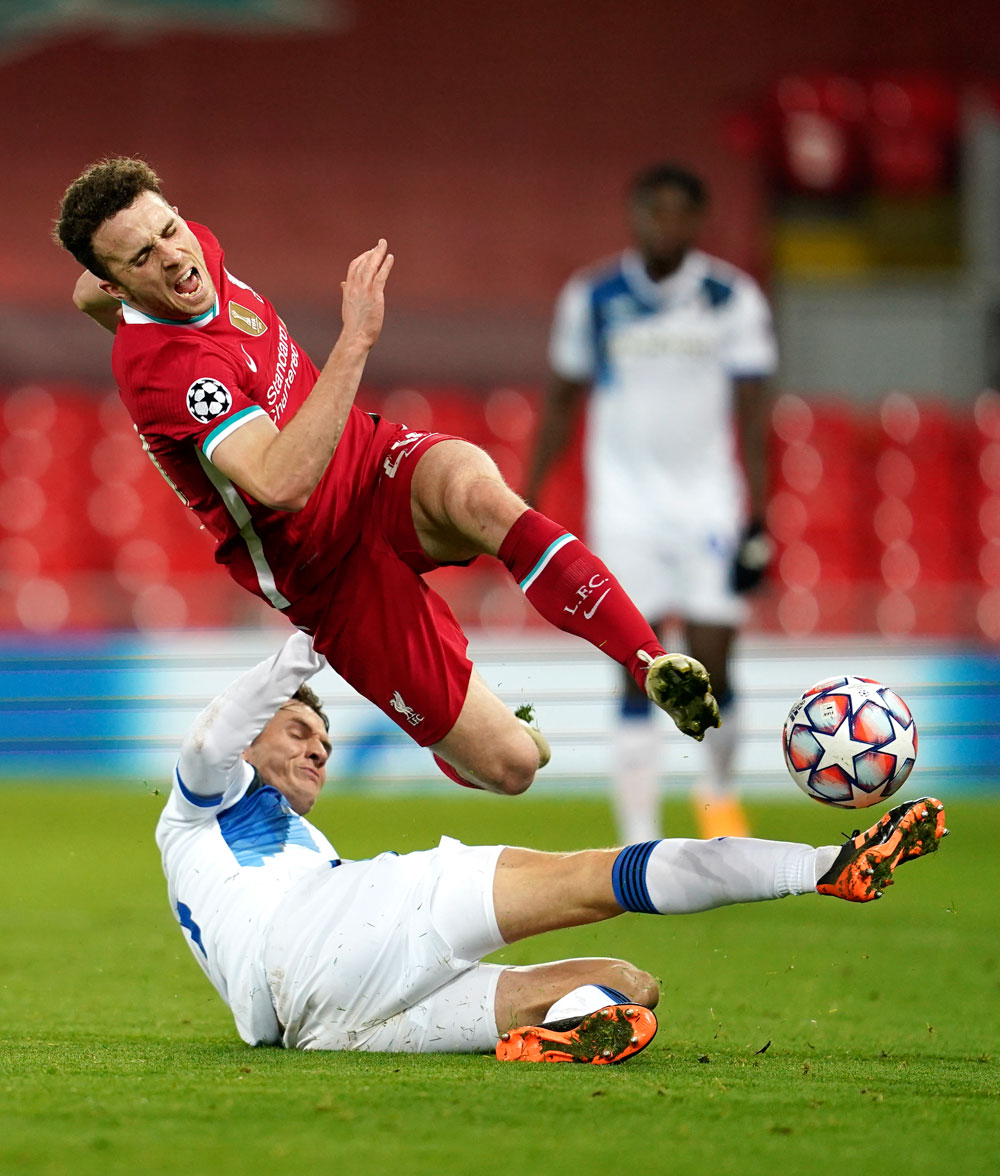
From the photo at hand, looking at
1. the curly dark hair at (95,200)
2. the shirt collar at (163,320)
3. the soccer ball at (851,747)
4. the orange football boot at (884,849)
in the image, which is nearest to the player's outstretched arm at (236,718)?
the shirt collar at (163,320)

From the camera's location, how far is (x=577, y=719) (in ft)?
39.2

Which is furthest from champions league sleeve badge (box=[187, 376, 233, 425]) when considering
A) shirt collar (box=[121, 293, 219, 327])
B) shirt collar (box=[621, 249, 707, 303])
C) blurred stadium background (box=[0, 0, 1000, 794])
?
blurred stadium background (box=[0, 0, 1000, 794])

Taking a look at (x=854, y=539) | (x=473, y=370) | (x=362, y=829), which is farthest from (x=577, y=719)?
(x=473, y=370)

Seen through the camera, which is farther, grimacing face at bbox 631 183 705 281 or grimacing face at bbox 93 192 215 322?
grimacing face at bbox 631 183 705 281

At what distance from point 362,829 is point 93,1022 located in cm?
484

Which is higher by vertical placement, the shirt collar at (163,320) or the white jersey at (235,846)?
the shirt collar at (163,320)

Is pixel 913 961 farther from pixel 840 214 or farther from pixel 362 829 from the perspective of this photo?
pixel 840 214

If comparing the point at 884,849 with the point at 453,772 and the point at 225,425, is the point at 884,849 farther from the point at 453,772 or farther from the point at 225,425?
the point at 225,425

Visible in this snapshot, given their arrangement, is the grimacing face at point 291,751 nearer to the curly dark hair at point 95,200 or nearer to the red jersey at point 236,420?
the red jersey at point 236,420

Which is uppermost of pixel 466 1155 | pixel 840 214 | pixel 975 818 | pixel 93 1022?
pixel 840 214

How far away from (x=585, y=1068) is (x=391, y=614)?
4.12 feet

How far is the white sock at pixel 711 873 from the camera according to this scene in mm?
3707

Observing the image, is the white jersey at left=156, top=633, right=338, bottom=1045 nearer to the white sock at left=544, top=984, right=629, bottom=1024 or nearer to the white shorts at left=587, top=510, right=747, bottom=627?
the white sock at left=544, top=984, right=629, bottom=1024

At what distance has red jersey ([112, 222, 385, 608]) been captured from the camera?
408cm
